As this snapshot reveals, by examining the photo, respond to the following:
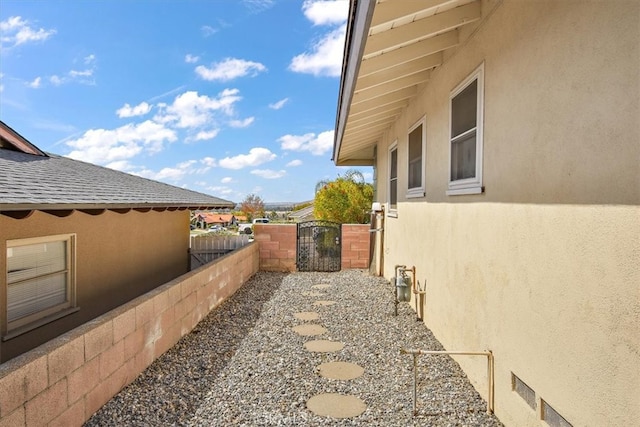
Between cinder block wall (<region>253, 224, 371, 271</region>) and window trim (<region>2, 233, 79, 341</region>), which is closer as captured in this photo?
window trim (<region>2, 233, 79, 341</region>)

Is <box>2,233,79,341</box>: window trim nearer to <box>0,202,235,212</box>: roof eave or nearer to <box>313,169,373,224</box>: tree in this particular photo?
<box>0,202,235,212</box>: roof eave

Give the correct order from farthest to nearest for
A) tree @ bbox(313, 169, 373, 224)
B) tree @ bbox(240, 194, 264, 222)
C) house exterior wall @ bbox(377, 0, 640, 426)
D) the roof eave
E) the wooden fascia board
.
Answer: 1. tree @ bbox(240, 194, 264, 222)
2. tree @ bbox(313, 169, 373, 224)
3. the roof eave
4. the wooden fascia board
5. house exterior wall @ bbox(377, 0, 640, 426)

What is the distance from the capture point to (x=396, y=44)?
4379 millimetres

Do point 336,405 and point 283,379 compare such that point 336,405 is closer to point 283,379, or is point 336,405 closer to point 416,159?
point 283,379

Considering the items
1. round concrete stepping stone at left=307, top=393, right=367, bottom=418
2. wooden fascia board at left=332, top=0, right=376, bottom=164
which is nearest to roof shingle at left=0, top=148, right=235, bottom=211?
round concrete stepping stone at left=307, top=393, right=367, bottom=418

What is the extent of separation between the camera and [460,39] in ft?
15.6

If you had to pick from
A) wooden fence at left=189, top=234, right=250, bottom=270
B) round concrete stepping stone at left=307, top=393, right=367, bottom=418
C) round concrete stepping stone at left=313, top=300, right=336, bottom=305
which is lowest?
round concrete stepping stone at left=307, top=393, right=367, bottom=418

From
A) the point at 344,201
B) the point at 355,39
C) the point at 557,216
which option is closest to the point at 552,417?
the point at 557,216

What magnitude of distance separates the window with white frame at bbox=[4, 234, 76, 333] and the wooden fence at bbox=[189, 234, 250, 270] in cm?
587

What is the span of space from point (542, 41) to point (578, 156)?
1.01 meters

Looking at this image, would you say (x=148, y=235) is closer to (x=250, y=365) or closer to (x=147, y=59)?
(x=250, y=365)

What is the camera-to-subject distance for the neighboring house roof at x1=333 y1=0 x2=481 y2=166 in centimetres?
363

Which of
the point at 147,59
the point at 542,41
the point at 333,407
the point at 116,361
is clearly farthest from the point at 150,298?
the point at 147,59

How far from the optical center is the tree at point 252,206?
74.3 metres
